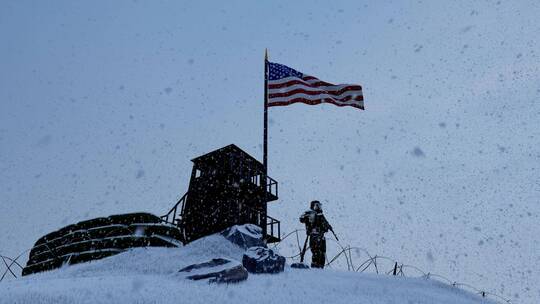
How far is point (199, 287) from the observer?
554 centimetres

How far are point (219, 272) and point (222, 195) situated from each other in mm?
12509

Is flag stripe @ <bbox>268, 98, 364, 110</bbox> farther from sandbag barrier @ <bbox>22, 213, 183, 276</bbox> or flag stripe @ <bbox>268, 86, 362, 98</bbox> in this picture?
sandbag barrier @ <bbox>22, 213, 183, 276</bbox>

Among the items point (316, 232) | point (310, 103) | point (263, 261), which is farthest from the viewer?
point (310, 103)

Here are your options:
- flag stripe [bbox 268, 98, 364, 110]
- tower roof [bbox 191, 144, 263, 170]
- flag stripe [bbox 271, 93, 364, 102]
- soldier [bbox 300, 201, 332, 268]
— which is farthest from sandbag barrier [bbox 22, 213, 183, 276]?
tower roof [bbox 191, 144, 263, 170]

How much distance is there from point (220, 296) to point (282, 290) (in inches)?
43.5

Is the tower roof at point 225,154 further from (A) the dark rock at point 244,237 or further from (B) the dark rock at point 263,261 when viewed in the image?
(B) the dark rock at point 263,261

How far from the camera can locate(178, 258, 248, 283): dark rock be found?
6.03m

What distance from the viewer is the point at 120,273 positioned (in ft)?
Answer: 23.8

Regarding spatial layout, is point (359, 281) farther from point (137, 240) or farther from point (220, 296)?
point (137, 240)

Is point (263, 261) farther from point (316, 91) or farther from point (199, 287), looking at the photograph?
point (316, 91)

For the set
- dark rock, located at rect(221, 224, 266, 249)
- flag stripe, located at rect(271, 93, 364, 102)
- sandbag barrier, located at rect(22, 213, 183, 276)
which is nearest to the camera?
dark rock, located at rect(221, 224, 266, 249)

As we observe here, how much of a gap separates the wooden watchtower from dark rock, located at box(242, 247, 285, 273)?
9799 mm

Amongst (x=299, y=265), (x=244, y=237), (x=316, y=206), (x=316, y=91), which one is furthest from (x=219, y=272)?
(x=316, y=91)

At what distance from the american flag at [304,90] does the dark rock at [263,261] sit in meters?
6.92
